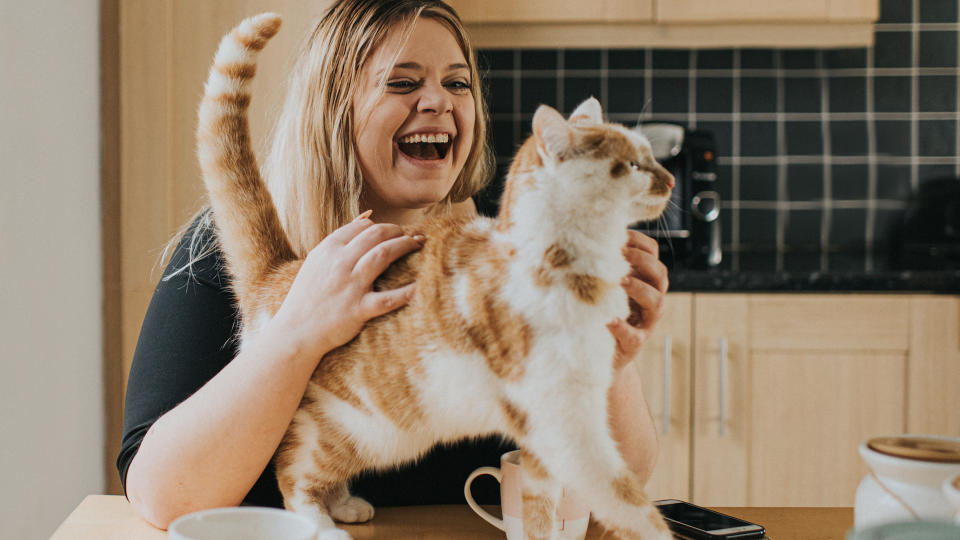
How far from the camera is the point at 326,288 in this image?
0.58 meters

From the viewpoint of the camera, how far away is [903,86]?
225cm

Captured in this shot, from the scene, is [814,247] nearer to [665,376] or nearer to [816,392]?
[816,392]

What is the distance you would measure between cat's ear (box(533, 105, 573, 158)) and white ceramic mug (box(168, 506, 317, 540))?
0.27 metres

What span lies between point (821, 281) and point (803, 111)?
2.40 feet

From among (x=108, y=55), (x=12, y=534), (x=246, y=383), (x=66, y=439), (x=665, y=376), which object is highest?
(x=108, y=55)

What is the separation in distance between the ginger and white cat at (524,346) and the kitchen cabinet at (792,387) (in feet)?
4.20

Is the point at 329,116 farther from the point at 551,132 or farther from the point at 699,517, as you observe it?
the point at 699,517

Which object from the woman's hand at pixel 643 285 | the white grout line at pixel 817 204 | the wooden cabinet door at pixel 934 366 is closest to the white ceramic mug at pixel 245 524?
the woman's hand at pixel 643 285

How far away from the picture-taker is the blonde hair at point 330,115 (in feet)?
2.55


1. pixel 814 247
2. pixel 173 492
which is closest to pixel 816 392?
pixel 814 247

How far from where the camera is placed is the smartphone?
0.64 m

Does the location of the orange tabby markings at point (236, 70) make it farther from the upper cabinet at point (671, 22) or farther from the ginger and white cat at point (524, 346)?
the upper cabinet at point (671, 22)

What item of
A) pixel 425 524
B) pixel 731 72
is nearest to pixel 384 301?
pixel 425 524

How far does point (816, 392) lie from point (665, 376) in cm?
33
